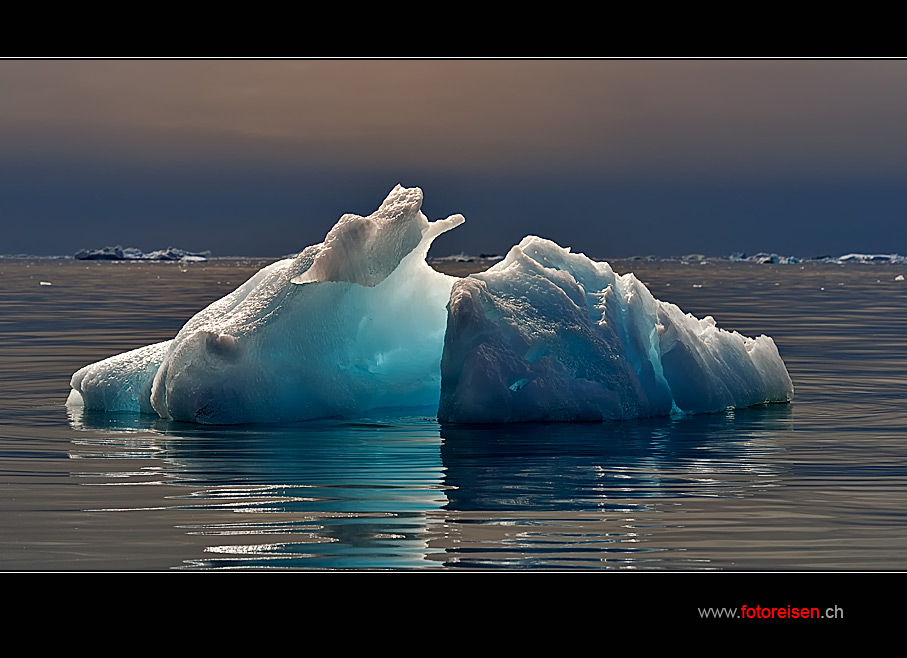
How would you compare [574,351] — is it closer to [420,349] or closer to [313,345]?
[420,349]

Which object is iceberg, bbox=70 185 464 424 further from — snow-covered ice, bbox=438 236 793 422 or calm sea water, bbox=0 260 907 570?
snow-covered ice, bbox=438 236 793 422

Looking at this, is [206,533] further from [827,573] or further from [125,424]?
[125,424]

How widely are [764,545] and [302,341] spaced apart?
A: 254 inches

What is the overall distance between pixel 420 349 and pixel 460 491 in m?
4.98

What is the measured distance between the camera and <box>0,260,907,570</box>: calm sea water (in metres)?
6.53

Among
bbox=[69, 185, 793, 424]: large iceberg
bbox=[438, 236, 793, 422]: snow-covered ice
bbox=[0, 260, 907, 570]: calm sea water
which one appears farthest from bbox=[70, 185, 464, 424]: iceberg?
bbox=[438, 236, 793, 422]: snow-covered ice

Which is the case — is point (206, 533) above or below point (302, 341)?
below

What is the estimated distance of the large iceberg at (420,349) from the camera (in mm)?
11727

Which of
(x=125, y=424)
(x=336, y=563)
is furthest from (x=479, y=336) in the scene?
(x=336, y=563)

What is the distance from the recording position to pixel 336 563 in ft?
20.6

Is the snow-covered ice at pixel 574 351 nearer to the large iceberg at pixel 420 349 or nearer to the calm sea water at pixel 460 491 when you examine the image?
the large iceberg at pixel 420 349

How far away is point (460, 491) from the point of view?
27.6 ft

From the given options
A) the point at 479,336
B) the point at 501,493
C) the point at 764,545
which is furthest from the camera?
the point at 479,336

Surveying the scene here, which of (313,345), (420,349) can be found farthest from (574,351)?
(313,345)
